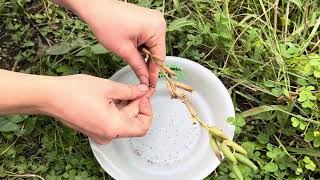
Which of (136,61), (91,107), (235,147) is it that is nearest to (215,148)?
(235,147)

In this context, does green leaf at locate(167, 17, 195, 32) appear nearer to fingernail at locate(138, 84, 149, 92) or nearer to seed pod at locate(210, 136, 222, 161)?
fingernail at locate(138, 84, 149, 92)

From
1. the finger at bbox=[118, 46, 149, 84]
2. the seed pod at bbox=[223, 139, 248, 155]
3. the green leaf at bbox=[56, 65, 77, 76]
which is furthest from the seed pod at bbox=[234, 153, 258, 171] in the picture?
the green leaf at bbox=[56, 65, 77, 76]

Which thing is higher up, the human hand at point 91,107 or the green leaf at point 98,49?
the human hand at point 91,107

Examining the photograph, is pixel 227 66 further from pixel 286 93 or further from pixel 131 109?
pixel 131 109

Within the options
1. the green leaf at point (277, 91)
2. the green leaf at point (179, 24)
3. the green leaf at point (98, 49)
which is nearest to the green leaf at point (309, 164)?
the green leaf at point (277, 91)

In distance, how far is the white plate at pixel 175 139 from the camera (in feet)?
5.87

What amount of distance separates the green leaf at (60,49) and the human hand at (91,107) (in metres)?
0.54

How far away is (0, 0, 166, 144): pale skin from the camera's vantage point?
138cm

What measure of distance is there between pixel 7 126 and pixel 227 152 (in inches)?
41.7

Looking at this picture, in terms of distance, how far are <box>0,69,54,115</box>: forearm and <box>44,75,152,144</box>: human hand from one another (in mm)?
22

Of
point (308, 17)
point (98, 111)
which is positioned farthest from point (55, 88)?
point (308, 17)

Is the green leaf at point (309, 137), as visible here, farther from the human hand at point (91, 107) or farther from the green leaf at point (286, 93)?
the human hand at point (91, 107)

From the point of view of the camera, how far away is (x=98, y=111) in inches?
55.4

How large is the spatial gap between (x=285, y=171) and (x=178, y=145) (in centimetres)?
37
